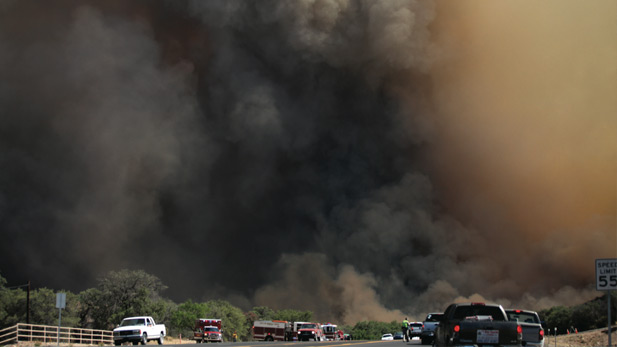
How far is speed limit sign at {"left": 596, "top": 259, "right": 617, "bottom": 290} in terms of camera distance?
21.7 meters

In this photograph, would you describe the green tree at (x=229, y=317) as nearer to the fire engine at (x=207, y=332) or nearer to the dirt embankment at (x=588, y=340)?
the fire engine at (x=207, y=332)

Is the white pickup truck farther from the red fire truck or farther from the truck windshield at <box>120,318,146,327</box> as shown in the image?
the red fire truck

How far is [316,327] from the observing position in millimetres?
74062

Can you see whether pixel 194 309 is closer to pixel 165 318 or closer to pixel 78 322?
pixel 165 318

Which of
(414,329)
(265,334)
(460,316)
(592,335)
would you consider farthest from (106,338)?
→ (460,316)

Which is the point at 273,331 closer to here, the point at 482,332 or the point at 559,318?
the point at 559,318

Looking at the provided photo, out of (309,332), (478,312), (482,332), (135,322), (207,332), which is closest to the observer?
(482,332)

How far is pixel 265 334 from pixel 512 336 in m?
60.3

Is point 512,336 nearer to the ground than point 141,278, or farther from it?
nearer to the ground

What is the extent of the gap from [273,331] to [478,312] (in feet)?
187

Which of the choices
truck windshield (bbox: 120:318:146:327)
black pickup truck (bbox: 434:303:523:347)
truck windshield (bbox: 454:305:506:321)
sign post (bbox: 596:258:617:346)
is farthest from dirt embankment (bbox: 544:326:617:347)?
black pickup truck (bbox: 434:303:523:347)

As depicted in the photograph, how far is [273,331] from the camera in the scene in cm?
7750

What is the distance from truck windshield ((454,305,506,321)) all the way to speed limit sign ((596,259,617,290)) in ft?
10.3

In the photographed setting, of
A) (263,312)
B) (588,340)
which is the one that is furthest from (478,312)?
(263,312)
